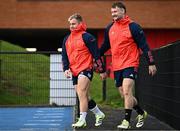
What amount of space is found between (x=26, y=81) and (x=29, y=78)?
137 mm

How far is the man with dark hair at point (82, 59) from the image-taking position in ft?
30.9

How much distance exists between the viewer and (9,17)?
43.0 metres

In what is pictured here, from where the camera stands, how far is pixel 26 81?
17.9 meters

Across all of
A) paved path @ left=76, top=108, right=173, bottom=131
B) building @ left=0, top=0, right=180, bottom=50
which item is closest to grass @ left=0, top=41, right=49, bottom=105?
paved path @ left=76, top=108, right=173, bottom=131

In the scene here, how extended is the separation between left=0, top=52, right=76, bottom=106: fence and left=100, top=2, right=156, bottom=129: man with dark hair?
7552mm

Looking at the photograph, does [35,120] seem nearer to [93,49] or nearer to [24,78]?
[93,49]

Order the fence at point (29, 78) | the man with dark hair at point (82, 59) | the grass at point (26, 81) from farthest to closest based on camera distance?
the grass at point (26, 81), the fence at point (29, 78), the man with dark hair at point (82, 59)

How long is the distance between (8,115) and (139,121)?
13.7 feet

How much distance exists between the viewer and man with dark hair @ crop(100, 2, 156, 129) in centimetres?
891

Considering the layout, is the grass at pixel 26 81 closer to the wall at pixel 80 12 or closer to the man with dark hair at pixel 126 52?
the man with dark hair at pixel 126 52

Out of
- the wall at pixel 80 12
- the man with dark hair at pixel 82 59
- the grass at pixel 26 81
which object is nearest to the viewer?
the man with dark hair at pixel 82 59

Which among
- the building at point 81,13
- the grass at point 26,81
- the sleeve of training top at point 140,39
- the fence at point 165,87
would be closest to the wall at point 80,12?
the building at point 81,13

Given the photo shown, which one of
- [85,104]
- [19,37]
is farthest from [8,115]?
[19,37]

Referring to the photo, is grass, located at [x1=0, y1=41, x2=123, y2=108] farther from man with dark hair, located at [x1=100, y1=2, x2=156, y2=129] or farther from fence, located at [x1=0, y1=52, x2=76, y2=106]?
man with dark hair, located at [x1=100, y1=2, x2=156, y2=129]
